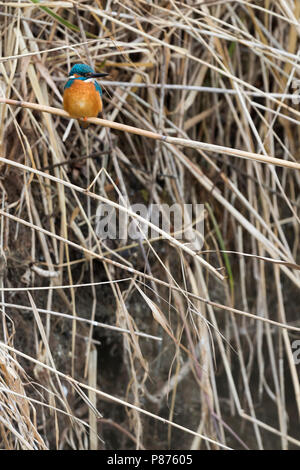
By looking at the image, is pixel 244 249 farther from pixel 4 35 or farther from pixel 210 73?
pixel 4 35

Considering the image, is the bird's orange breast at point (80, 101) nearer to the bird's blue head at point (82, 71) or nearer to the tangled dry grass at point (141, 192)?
the bird's blue head at point (82, 71)

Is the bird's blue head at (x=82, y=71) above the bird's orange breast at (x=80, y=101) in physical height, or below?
above

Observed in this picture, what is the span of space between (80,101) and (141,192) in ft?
1.93

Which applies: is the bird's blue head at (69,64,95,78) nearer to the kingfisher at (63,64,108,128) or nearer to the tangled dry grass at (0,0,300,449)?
the kingfisher at (63,64,108,128)

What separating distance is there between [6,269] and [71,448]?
46cm

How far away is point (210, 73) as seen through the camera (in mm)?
1446

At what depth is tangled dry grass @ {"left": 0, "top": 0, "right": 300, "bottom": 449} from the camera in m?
1.21

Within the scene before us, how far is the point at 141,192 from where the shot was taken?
4.66 feet

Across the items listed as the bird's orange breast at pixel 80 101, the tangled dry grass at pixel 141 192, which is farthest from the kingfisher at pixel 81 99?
the tangled dry grass at pixel 141 192

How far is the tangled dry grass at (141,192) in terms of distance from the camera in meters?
1.21

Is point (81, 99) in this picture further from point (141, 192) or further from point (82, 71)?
point (141, 192)

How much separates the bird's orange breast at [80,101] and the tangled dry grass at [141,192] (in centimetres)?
28

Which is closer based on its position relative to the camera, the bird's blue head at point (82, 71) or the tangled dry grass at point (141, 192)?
the bird's blue head at point (82, 71)
